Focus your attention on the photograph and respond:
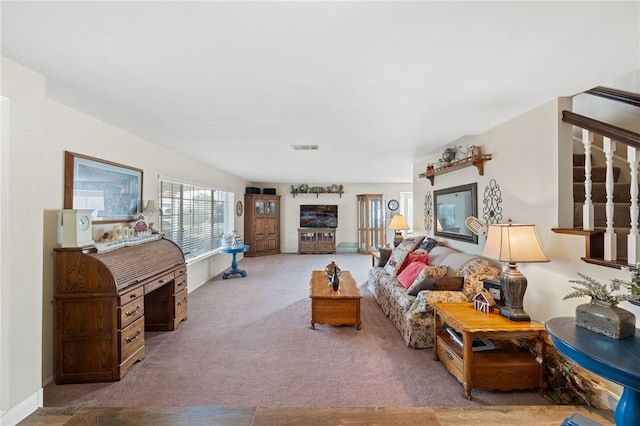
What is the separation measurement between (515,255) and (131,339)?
3305 millimetres

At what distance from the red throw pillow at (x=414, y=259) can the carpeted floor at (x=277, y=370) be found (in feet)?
2.76

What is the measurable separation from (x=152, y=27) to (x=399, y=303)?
3.14 metres

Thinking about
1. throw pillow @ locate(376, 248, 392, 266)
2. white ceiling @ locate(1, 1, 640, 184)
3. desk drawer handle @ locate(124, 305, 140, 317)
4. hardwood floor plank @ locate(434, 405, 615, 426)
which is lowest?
hardwood floor plank @ locate(434, 405, 615, 426)

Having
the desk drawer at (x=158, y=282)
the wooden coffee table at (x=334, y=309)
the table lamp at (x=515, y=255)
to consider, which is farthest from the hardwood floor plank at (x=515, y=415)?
the desk drawer at (x=158, y=282)

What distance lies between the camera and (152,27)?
131cm

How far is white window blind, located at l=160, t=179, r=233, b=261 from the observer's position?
13.2 ft

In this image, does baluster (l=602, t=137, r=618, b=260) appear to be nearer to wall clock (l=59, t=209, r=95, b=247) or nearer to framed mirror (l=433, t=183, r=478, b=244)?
framed mirror (l=433, t=183, r=478, b=244)

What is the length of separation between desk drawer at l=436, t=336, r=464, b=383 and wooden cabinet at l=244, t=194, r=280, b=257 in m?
6.22

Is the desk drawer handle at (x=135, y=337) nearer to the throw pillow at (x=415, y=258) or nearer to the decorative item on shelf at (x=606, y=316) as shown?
the throw pillow at (x=415, y=258)

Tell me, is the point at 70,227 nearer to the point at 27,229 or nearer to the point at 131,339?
the point at 27,229

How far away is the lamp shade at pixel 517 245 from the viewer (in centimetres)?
204

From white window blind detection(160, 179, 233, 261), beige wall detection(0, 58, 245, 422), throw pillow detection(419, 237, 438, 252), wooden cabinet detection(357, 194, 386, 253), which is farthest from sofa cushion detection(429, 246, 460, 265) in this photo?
wooden cabinet detection(357, 194, 386, 253)

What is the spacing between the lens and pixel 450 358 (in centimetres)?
225

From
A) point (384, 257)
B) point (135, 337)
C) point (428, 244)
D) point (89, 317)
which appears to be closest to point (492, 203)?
point (428, 244)
